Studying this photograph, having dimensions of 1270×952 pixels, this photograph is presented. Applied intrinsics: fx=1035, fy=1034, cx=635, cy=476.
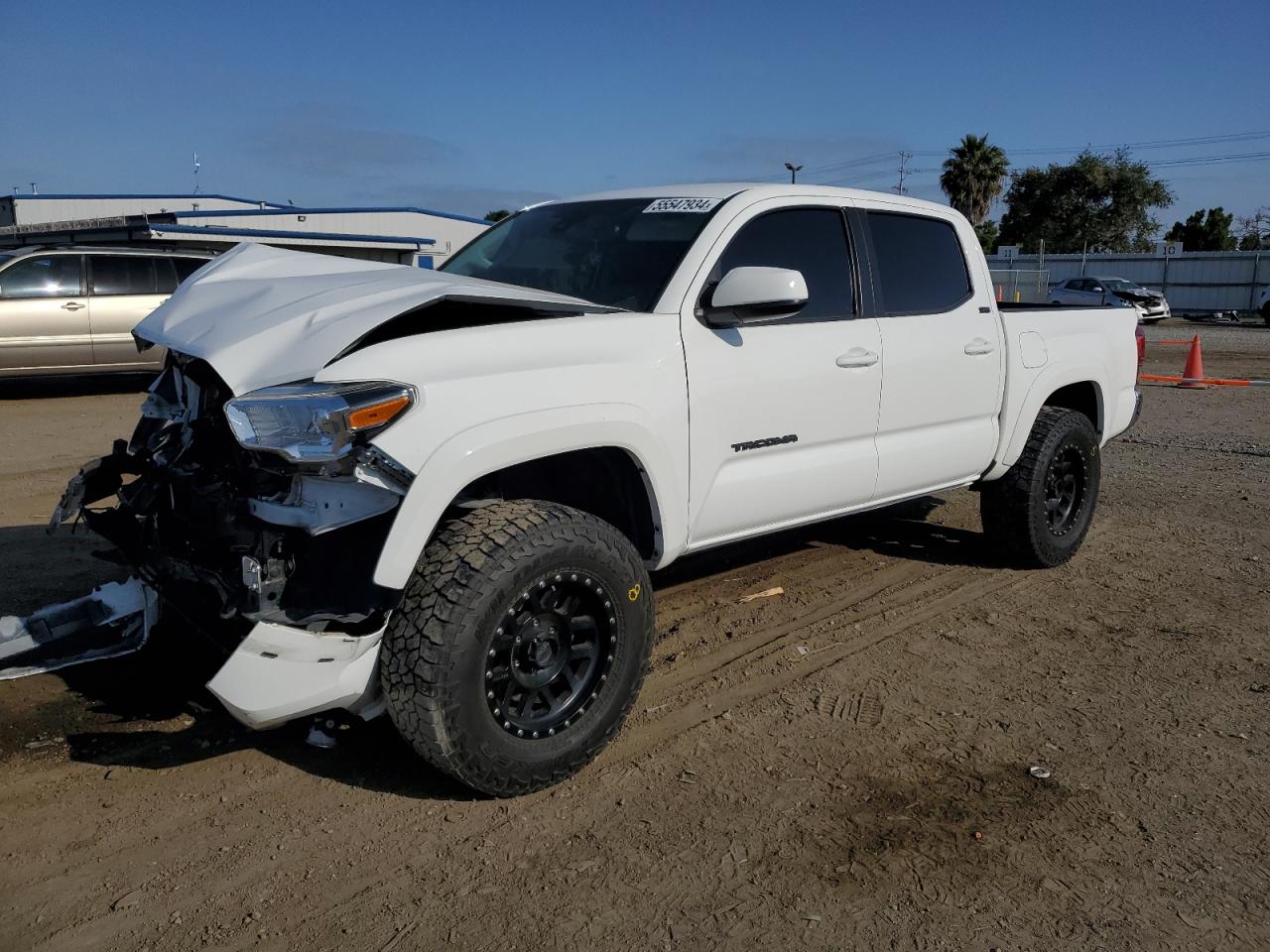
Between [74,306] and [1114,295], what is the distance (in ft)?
89.5

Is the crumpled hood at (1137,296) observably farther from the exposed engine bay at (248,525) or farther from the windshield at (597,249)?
the exposed engine bay at (248,525)

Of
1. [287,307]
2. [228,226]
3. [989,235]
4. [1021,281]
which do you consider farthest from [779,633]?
[989,235]

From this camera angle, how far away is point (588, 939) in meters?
2.66

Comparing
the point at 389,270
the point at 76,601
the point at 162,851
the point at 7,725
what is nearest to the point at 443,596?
the point at 162,851

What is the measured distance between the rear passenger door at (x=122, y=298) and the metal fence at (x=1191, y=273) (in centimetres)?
2879

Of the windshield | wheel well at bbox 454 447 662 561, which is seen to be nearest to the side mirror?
the windshield

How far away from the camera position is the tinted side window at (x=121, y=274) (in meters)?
12.9

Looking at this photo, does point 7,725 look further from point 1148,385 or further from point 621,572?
point 1148,385

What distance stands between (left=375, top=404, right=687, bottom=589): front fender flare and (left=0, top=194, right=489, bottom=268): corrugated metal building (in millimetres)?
14703

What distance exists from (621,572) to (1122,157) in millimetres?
60554

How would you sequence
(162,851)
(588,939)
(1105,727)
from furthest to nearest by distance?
1. (1105,727)
2. (162,851)
3. (588,939)

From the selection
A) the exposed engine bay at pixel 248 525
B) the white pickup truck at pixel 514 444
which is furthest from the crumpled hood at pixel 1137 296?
the exposed engine bay at pixel 248 525

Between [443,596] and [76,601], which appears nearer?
[443,596]

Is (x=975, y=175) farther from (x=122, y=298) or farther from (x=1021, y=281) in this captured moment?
(x=122, y=298)
